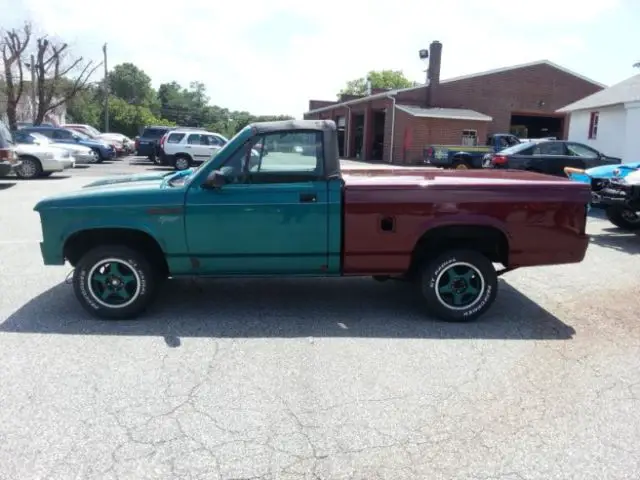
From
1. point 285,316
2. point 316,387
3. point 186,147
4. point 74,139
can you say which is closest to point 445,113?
point 186,147

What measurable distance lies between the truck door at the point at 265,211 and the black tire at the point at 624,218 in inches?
287

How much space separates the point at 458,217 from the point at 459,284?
664 mm

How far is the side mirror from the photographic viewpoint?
15.5ft

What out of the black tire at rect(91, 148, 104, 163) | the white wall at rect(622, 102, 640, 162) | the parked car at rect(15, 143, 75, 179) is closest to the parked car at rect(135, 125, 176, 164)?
the black tire at rect(91, 148, 104, 163)

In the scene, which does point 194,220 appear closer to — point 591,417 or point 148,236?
point 148,236

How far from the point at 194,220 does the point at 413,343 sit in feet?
7.16

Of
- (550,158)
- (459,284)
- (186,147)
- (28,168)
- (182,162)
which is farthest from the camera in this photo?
(182,162)

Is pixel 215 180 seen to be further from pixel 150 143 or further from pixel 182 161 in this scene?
pixel 150 143

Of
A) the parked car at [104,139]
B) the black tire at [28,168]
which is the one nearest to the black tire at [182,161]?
the black tire at [28,168]

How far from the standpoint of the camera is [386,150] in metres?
34.4

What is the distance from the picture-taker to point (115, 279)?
502 centimetres

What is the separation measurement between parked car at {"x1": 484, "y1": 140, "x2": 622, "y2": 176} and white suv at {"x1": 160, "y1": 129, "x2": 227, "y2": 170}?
1189cm

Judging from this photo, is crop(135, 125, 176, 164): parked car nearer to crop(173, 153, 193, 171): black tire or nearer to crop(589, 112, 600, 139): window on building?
crop(173, 153, 193, 171): black tire

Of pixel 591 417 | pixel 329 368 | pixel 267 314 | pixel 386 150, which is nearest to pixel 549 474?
pixel 591 417
